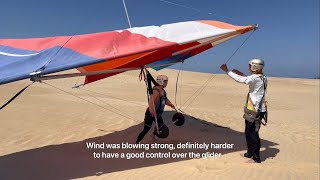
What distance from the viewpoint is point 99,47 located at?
247 inches

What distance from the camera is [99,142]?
8.59 meters

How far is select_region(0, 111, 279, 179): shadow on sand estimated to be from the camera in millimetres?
6305

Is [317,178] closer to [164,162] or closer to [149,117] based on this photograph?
[164,162]

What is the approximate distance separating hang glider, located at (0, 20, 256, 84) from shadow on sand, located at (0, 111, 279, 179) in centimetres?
183

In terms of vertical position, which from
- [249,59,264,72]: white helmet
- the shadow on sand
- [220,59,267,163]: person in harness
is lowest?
the shadow on sand

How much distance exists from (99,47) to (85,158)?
8.22ft

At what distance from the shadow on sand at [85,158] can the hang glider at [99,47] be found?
1827 mm

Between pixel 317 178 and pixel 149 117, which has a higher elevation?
pixel 149 117

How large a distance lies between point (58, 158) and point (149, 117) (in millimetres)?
2170

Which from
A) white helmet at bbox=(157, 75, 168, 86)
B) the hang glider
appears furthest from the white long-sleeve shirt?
white helmet at bbox=(157, 75, 168, 86)

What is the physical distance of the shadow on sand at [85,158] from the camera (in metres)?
6.30

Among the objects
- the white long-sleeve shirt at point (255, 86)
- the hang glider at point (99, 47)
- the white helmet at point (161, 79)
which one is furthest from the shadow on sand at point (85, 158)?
the hang glider at point (99, 47)

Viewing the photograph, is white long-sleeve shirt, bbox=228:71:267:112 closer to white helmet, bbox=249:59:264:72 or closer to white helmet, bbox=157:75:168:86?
white helmet, bbox=249:59:264:72

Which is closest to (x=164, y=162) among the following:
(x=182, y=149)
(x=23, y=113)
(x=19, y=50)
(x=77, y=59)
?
(x=182, y=149)
